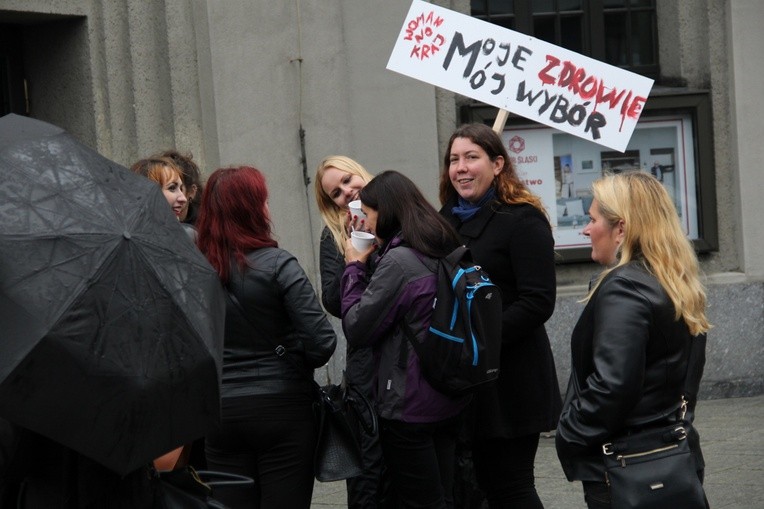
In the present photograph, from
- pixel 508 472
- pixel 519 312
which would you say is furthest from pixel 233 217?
pixel 508 472

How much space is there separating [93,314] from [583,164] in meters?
7.53

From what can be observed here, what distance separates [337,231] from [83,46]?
12.1ft

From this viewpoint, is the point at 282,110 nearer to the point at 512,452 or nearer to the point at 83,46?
the point at 83,46

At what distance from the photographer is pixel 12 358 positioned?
8.70 ft

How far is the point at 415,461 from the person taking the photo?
4.88m

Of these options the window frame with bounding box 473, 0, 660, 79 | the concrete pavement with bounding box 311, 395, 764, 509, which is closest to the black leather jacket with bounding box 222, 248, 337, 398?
the concrete pavement with bounding box 311, 395, 764, 509

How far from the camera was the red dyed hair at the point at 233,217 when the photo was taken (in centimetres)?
485

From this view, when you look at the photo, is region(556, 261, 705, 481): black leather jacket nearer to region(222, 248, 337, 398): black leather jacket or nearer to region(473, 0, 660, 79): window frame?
region(222, 248, 337, 398): black leather jacket

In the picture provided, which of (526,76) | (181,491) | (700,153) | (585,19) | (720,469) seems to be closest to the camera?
(181,491)

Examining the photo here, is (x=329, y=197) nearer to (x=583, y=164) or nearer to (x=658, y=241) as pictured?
(x=658, y=241)

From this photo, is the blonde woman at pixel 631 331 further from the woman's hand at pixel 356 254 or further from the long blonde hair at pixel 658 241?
the woman's hand at pixel 356 254

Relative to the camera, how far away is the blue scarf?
5520mm

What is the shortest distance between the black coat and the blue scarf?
0.10 ft

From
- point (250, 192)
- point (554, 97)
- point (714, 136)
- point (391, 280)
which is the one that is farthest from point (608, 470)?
point (714, 136)
